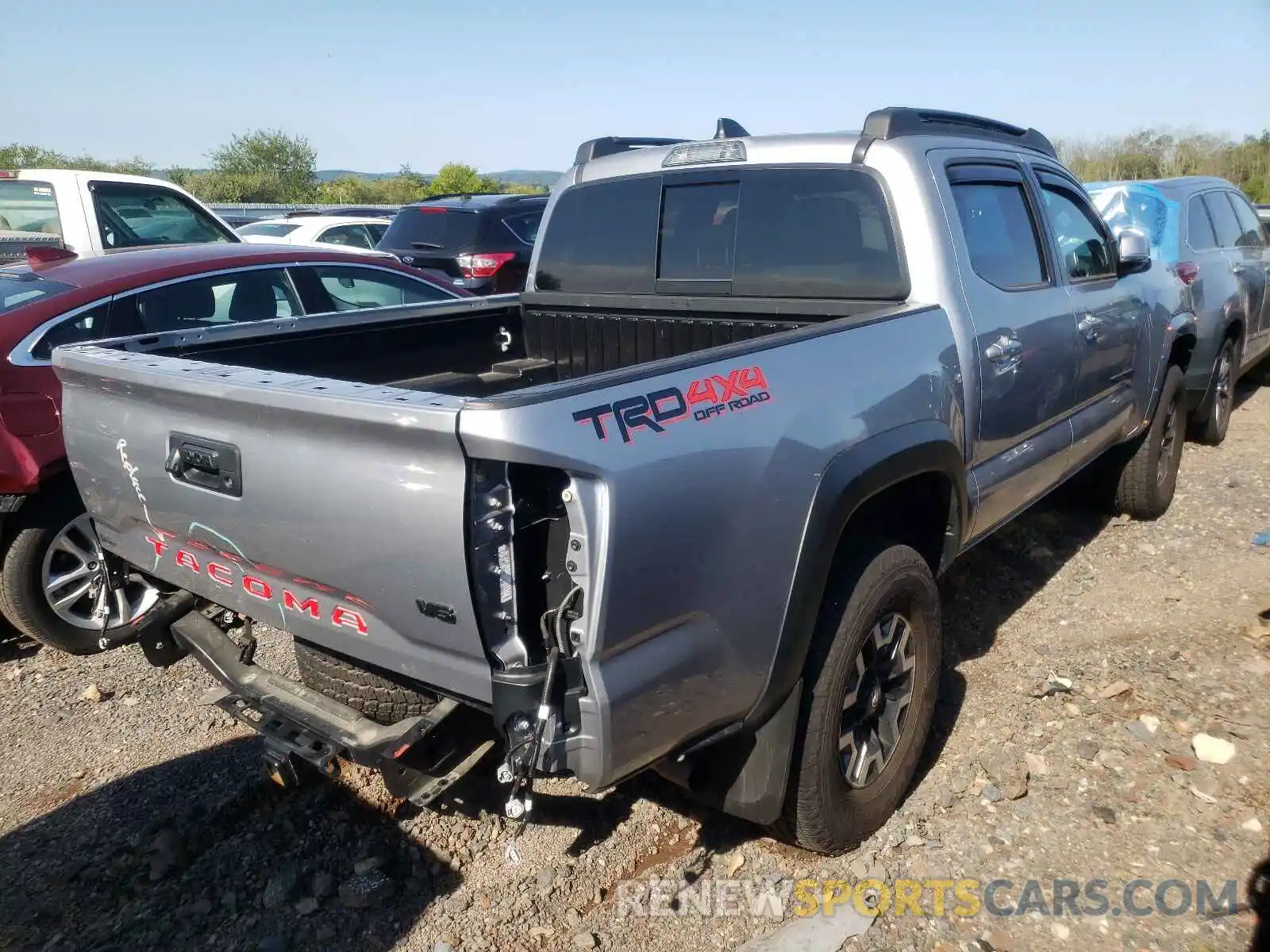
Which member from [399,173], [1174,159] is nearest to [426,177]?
[399,173]

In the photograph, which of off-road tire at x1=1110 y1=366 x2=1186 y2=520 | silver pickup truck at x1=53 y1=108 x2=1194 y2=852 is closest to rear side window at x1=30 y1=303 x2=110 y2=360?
silver pickup truck at x1=53 y1=108 x2=1194 y2=852

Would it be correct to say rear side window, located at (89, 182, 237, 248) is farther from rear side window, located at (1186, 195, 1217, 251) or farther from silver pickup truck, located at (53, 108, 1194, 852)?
rear side window, located at (1186, 195, 1217, 251)

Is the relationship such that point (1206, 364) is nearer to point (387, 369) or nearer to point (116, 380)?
point (387, 369)

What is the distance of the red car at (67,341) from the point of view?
3.91m

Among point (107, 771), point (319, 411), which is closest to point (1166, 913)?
point (319, 411)

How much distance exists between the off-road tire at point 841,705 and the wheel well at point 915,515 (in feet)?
0.44

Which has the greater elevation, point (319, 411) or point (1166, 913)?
point (319, 411)

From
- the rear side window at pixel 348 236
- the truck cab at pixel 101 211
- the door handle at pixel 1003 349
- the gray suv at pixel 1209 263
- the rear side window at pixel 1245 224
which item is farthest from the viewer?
the rear side window at pixel 348 236

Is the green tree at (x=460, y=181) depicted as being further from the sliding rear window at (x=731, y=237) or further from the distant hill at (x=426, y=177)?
the sliding rear window at (x=731, y=237)

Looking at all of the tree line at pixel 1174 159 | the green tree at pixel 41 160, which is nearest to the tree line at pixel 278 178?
the green tree at pixel 41 160

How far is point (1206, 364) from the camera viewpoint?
588 cm

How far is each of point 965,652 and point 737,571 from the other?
89.8 inches

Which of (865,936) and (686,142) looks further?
(686,142)

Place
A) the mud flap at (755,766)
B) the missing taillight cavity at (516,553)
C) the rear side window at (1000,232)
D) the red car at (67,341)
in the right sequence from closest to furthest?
1. the missing taillight cavity at (516,553)
2. the mud flap at (755,766)
3. the rear side window at (1000,232)
4. the red car at (67,341)
